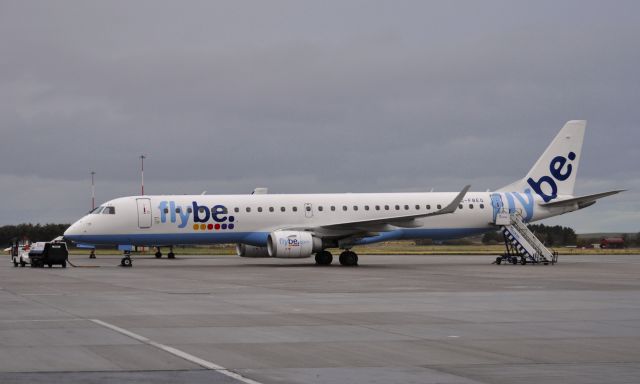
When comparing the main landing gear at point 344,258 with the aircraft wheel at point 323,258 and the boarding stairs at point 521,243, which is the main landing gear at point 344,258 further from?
the boarding stairs at point 521,243

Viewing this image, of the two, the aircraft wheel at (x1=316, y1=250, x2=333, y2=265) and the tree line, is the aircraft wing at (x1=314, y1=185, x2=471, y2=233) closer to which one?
the aircraft wheel at (x1=316, y1=250, x2=333, y2=265)

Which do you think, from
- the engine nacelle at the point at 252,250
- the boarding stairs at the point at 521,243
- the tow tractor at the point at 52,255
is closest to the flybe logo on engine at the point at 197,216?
the engine nacelle at the point at 252,250

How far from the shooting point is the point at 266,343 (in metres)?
13.8

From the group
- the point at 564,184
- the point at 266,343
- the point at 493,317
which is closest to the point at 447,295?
the point at 493,317

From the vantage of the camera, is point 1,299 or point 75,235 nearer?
point 1,299

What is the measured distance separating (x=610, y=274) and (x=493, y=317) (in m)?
19.1

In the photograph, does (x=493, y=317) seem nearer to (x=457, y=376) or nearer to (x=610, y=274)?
(x=457, y=376)

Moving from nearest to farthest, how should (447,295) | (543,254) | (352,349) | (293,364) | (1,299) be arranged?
(293,364), (352,349), (1,299), (447,295), (543,254)

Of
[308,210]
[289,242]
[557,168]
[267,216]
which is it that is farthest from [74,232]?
[557,168]

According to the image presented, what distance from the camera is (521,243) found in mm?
46500

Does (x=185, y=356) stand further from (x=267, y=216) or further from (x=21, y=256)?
(x=21, y=256)

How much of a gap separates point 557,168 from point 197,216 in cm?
1959

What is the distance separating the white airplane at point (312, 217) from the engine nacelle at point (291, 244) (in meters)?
0.04

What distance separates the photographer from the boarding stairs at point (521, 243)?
152 ft
